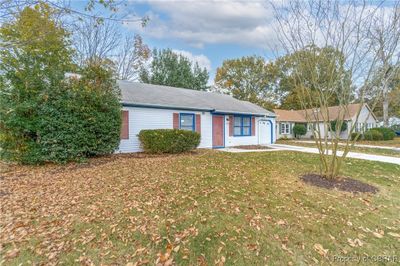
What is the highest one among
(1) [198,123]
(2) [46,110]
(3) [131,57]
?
(3) [131,57]

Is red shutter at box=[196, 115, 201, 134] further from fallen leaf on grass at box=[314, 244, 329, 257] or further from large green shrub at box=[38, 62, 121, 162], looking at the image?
fallen leaf on grass at box=[314, 244, 329, 257]

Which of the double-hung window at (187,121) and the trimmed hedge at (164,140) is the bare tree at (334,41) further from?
the double-hung window at (187,121)

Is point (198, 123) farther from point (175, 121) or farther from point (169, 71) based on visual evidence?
point (169, 71)

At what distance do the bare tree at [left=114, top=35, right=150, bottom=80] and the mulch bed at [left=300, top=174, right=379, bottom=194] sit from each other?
18.4 m

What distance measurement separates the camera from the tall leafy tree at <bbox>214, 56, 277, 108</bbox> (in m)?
33.4

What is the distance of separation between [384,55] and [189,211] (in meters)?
5.88

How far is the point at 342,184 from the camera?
539 centimetres

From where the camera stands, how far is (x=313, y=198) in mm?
4516

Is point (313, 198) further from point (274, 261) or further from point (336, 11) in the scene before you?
point (336, 11)

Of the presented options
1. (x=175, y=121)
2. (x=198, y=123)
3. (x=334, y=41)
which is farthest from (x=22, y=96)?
(x=334, y=41)

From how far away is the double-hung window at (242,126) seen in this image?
1507 centimetres

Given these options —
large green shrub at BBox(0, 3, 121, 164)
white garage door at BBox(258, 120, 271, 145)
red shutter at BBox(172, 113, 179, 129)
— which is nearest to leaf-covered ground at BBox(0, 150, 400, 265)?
large green shrub at BBox(0, 3, 121, 164)

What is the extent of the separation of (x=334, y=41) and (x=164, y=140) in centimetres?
763

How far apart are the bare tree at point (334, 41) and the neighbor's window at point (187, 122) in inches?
292
